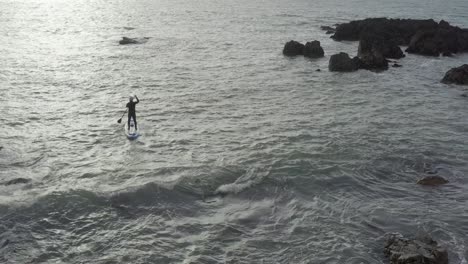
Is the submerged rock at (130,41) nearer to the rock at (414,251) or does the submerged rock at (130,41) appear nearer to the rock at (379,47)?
the rock at (379,47)

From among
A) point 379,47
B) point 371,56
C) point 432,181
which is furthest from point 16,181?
point 379,47

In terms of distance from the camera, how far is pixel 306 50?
4462 centimetres

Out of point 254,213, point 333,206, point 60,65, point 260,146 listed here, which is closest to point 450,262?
point 333,206

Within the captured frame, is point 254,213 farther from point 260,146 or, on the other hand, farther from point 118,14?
point 118,14

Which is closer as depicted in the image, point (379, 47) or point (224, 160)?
point (224, 160)

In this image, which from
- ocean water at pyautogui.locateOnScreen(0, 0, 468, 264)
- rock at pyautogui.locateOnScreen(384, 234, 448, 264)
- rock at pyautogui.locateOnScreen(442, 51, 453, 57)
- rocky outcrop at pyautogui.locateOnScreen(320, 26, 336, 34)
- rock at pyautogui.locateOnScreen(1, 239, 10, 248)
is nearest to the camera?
rock at pyautogui.locateOnScreen(384, 234, 448, 264)

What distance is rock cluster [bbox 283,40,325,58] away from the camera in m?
44.4

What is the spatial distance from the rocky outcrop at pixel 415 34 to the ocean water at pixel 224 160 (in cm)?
507

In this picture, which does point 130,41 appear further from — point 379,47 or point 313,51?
point 379,47

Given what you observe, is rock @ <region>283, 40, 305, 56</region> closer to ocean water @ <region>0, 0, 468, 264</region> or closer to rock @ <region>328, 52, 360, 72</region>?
ocean water @ <region>0, 0, 468, 264</region>

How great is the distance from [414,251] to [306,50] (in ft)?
111

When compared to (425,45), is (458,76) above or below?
below

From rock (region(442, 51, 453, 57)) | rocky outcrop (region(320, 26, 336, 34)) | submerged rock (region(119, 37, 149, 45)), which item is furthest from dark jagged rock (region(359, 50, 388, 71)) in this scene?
submerged rock (region(119, 37, 149, 45))

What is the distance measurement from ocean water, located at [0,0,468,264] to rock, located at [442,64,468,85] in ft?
4.59
